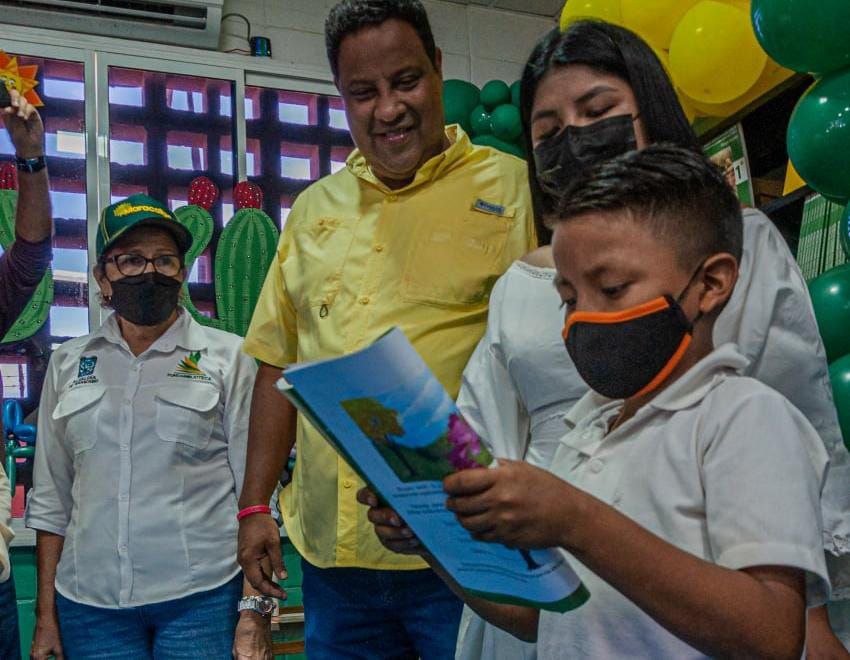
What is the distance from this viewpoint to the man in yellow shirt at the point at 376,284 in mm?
1484

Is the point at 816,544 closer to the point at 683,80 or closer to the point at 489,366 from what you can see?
the point at 489,366

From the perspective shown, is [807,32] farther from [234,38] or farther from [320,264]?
[234,38]

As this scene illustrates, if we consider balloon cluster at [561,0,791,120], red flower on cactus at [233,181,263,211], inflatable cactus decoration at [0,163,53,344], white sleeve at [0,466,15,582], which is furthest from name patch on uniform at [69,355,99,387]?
red flower on cactus at [233,181,263,211]

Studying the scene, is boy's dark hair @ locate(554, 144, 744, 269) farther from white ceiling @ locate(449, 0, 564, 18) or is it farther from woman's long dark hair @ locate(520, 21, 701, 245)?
white ceiling @ locate(449, 0, 564, 18)

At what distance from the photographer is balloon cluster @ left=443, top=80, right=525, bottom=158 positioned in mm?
3842

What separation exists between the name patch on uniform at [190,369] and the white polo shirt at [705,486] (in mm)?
1639

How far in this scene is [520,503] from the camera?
27.3 inches

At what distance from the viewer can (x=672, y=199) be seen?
93 cm

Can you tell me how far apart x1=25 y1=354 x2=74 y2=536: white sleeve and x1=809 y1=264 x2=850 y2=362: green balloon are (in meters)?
1.83

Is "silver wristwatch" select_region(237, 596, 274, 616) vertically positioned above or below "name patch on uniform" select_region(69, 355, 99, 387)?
below

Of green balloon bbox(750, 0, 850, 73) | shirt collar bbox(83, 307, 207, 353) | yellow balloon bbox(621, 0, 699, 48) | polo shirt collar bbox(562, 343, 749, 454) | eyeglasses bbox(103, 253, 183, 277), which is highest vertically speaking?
yellow balloon bbox(621, 0, 699, 48)

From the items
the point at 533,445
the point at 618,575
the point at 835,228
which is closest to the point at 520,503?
the point at 618,575

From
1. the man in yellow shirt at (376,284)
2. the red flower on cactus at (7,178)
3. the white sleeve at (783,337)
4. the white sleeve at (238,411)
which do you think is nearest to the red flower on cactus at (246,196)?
the red flower on cactus at (7,178)

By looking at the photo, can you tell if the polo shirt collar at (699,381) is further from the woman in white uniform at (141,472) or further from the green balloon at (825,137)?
the woman in white uniform at (141,472)
